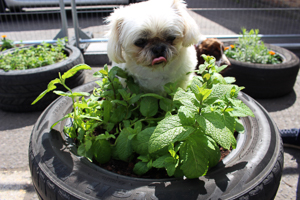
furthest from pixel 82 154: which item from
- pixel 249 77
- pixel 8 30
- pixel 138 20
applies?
pixel 8 30

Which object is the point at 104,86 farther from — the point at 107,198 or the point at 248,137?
the point at 248,137

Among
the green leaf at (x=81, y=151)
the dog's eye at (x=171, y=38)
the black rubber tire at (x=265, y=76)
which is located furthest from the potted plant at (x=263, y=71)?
the green leaf at (x=81, y=151)

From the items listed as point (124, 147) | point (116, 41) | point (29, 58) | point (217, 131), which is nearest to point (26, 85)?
point (29, 58)

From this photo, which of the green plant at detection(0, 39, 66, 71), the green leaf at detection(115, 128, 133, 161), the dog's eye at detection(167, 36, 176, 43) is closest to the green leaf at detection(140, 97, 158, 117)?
the green leaf at detection(115, 128, 133, 161)

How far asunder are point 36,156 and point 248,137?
1.26m

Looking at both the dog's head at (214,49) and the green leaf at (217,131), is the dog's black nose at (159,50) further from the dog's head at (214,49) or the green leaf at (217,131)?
the dog's head at (214,49)

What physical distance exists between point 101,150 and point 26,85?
1766 mm

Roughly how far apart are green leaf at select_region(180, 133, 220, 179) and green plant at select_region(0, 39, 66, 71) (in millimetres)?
2509

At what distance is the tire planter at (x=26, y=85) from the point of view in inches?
103

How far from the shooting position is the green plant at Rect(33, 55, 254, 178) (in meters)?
1.07

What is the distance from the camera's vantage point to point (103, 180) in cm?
113

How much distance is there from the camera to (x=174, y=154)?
115 cm

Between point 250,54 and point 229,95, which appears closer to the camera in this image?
point 229,95

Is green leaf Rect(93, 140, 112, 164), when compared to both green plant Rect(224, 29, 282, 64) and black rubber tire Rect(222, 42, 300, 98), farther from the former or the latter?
green plant Rect(224, 29, 282, 64)
